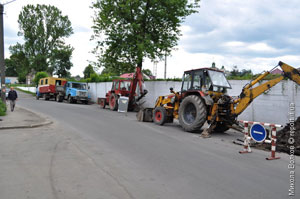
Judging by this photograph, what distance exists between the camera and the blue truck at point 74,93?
88.0 ft


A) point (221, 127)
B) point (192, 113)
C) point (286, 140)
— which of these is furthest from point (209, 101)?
point (286, 140)

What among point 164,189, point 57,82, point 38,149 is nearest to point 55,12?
point 57,82

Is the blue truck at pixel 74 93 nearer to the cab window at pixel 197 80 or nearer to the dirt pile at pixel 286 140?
the cab window at pixel 197 80

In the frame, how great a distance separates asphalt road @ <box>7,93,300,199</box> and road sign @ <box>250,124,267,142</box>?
48 centimetres

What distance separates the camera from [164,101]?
13.3 metres

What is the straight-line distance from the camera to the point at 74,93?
26797 millimetres

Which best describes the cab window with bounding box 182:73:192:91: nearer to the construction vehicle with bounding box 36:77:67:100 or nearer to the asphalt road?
the asphalt road

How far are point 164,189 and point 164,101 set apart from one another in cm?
898

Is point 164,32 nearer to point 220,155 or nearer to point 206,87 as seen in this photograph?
point 206,87

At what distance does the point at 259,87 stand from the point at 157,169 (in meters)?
5.57

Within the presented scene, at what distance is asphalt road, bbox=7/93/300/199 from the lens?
4320 millimetres

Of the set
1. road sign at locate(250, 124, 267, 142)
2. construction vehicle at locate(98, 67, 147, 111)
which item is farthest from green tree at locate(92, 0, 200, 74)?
road sign at locate(250, 124, 267, 142)

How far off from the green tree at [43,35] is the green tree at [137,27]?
3286 centimetres

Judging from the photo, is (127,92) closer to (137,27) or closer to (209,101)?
(137,27)
